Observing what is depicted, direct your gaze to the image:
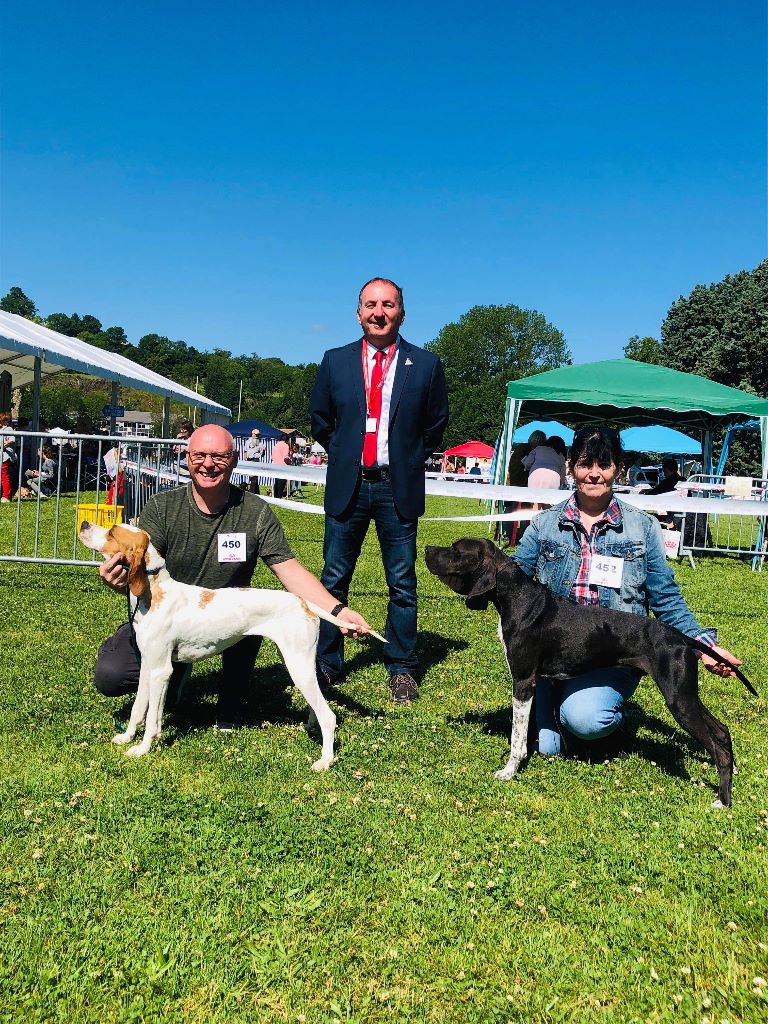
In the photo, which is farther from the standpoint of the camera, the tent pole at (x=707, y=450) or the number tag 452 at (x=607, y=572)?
the tent pole at (x=707, y=450)

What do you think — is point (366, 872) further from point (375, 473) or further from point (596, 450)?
point (375, 473)

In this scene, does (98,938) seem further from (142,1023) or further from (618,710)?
(618,710)

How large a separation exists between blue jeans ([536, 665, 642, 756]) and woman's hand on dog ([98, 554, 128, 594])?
2.13 m

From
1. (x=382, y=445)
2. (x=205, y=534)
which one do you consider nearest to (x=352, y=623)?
(x=205, y=534)

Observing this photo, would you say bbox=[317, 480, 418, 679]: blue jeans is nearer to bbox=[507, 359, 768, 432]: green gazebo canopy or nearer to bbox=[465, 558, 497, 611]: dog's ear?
bbox=[465, 558, 497, 611]: dog's ear

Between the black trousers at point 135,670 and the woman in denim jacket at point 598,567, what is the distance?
60.7 inches

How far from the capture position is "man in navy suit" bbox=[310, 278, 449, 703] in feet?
14.2

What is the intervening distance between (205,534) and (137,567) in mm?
505

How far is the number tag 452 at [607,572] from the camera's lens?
142 inches

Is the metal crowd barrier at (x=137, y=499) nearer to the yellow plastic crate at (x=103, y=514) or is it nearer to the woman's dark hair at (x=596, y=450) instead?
the yellow plastic crate at (x=103, y=514)

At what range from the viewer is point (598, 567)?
3.63 meters

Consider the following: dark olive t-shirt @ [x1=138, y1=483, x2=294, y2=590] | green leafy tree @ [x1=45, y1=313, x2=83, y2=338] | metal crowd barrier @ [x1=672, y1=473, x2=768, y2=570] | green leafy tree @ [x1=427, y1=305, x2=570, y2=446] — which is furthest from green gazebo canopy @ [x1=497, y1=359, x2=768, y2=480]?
green leafy tree @ [x1=45, y1=313, x2=83, y2=338]

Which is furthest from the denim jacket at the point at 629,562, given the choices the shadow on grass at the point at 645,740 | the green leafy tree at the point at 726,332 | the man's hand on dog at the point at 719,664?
the green leafy tree at the point at 726,332

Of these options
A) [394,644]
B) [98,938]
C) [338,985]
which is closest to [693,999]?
[338,985]
